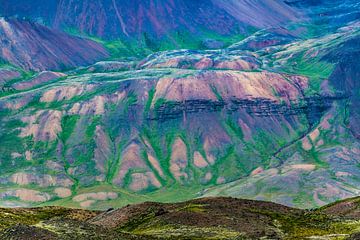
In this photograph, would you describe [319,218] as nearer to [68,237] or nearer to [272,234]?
[272,234]

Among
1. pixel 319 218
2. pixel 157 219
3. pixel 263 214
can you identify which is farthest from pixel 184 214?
pixel 319 218

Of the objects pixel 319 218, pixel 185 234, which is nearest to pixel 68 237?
pixel 185 234

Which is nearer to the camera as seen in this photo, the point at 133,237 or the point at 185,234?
the point at 133,237

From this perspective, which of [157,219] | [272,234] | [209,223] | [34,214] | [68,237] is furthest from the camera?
[34,214]

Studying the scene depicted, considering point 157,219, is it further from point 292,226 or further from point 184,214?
point 292,226

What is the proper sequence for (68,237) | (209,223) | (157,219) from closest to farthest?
1. (68,237)
2. (209,223)
3. (157,219)

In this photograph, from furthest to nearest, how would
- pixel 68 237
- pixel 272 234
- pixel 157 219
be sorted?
pixel 157 219
pixel 272 234
pixel 68 237

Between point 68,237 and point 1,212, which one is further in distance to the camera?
point 1,212
